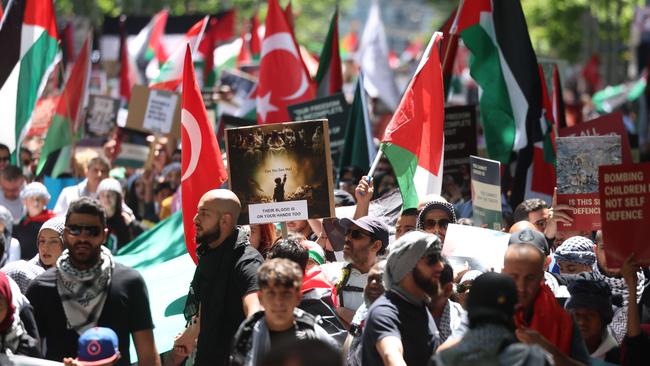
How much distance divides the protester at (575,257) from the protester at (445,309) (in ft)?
6.14

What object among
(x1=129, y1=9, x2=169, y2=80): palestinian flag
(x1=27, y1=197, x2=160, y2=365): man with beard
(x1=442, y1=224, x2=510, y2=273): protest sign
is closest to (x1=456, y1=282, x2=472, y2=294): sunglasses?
(x1=442, y1=224, x2=510, y2=273): protest sign

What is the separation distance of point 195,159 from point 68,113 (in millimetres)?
4611

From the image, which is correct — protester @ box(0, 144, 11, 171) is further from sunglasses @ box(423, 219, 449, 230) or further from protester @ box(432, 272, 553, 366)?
protester @ box(432, 272, 553, 366)

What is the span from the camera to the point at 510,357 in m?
4.70

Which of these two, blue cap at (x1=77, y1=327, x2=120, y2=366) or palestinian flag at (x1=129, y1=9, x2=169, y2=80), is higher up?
palestinian flag at (x1=129, y1=9, x2=169, y2=80)

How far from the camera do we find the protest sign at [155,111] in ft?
48.7

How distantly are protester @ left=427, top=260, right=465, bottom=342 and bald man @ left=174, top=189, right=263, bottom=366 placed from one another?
968 millimetres

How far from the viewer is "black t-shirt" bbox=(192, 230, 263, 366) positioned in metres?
6.59

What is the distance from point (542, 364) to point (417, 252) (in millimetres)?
1160

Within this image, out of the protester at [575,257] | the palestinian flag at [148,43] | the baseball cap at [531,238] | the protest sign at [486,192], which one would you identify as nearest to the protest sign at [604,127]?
the protest sign at [486,192]

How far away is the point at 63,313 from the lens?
6031mm

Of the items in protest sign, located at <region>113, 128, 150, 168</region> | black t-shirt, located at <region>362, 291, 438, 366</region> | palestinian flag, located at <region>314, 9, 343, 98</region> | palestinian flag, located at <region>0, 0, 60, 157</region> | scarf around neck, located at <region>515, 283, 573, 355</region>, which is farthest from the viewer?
protest sign, located at <region>113, 128, 150, 168</region>

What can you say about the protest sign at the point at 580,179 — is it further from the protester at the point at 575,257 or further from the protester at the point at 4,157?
the protester at the point at 4,157

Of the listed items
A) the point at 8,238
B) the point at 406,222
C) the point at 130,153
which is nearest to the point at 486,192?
the point at 406,222
